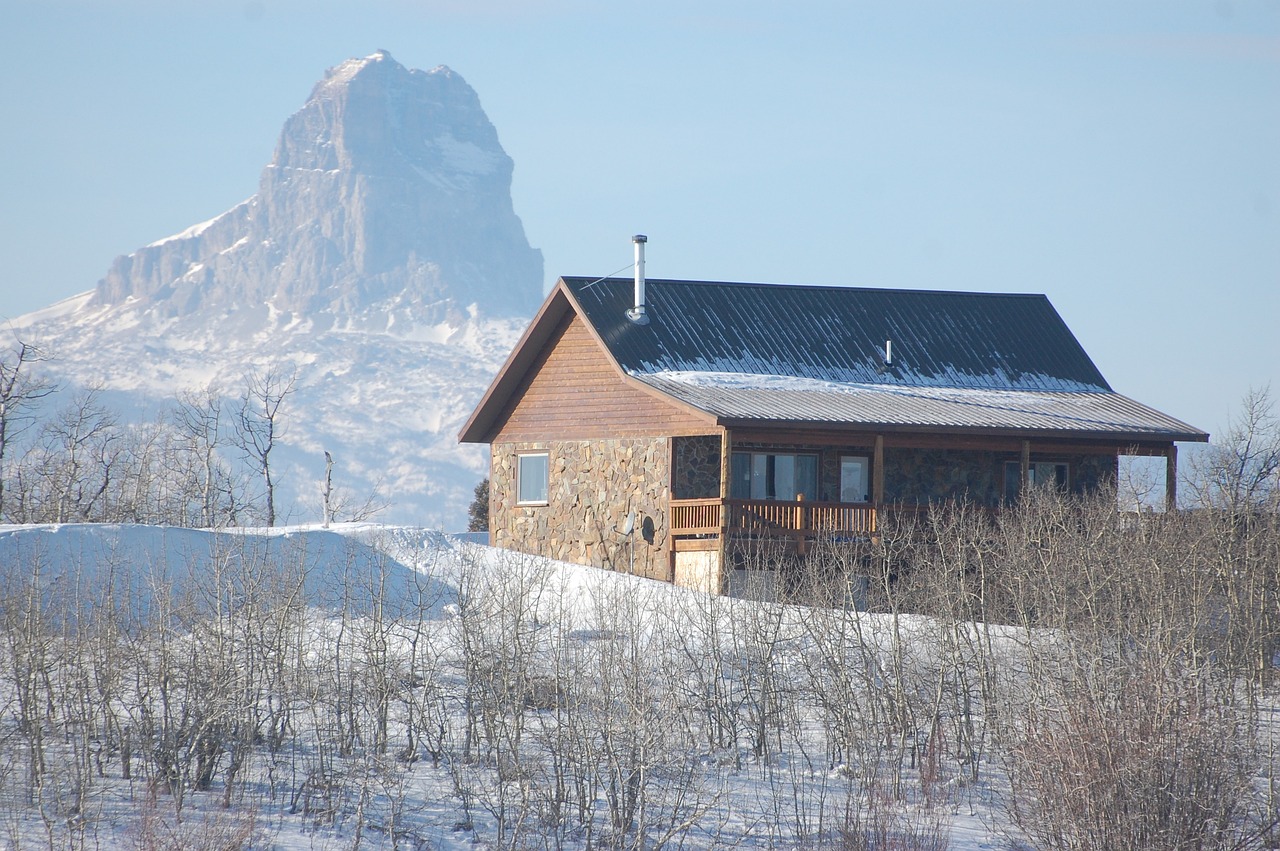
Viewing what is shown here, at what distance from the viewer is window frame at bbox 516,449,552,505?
106 feet

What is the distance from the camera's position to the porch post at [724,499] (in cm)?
2752

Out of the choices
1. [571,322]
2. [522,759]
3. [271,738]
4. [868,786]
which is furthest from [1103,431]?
[271,738]

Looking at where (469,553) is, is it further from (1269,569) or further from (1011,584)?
(1269,569)

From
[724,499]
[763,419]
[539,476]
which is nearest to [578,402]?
[539,476]

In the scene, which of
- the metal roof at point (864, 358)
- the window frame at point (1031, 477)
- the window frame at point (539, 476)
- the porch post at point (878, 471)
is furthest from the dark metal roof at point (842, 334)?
the porch post at point (878, 471)

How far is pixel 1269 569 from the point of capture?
22703mm

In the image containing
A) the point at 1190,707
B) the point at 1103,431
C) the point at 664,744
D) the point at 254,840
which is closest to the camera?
the point at 1190,707

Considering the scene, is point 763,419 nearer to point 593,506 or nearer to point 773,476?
point 773,476

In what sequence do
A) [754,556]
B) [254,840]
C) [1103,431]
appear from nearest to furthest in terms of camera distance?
[254,840], [754,556], [1103,431]

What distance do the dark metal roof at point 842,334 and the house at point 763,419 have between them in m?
0.05

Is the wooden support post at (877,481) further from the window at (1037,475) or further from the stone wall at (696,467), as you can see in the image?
the window at (1037,475)

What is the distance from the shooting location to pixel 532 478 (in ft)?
108

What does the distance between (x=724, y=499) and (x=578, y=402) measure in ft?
17.0

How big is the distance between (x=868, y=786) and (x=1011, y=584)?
4.99 m
